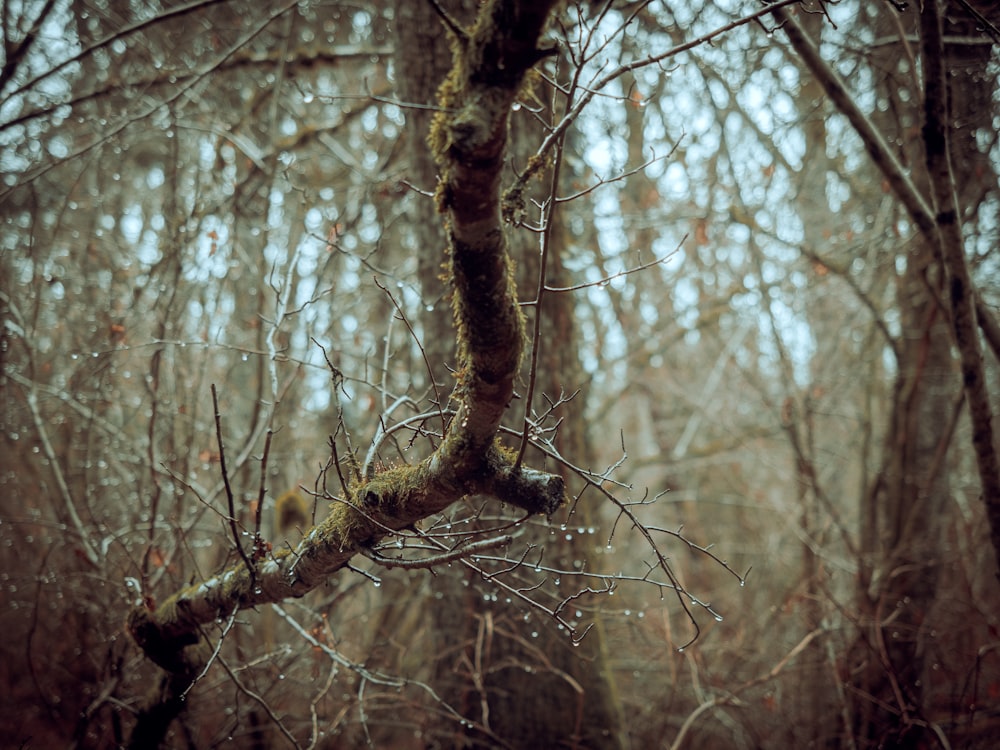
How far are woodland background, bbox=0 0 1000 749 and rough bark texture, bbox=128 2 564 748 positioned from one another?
0.26 meters

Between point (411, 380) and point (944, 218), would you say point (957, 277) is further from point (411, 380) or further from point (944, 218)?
point (411, 380)

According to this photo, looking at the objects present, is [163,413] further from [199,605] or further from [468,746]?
[468,746]

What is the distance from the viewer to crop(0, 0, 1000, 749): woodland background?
10.4 ft

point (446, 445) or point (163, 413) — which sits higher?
point (163, 413)

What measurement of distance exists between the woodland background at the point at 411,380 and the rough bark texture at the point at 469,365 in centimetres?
26

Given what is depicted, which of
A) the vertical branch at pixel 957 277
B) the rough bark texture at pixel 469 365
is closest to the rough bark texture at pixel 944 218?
the vertical branch at pixel 957 277

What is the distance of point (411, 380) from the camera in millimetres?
2900

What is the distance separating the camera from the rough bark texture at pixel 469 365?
1.18 metres

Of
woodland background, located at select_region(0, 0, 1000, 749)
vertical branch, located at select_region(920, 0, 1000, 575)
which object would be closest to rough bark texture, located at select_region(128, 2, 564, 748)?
woodland background, located at select_region(0, 0, 1000, 749)

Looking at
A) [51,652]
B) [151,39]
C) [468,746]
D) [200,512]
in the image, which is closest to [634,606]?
[468,746]

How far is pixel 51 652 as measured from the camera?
167 inches

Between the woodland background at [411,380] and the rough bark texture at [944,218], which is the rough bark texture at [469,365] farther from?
the rough bark texture at [944,218]

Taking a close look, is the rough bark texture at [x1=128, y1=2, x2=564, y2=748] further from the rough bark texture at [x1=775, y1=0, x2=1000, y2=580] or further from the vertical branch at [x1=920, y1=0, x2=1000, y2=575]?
the vertical branch at [x1=920, y1=0, x2=1000, y2=575]

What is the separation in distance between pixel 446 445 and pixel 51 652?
432cm
